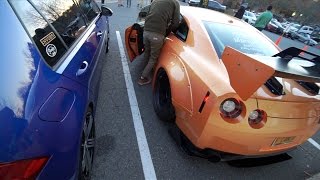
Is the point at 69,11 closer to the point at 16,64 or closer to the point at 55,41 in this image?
the point at 55,41

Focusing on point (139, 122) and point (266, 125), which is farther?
point (139, 122)

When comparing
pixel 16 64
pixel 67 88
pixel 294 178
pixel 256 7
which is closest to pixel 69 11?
pixel 67 88

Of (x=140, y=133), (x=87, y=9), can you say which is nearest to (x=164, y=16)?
(x=87, y=9)

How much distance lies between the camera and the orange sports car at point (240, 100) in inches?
81.8

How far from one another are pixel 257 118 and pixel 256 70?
2.15ft

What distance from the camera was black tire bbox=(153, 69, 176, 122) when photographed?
135 inches

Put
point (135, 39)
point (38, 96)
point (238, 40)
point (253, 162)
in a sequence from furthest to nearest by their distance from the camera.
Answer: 1. point (135, 39)
2. point (238, 40)
3. point (253, 162)
4. point (38, 96)

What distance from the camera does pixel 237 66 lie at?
2078mm

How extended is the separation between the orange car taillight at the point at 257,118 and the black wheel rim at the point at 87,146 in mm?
1423

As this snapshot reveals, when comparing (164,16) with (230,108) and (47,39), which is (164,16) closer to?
(230,108)

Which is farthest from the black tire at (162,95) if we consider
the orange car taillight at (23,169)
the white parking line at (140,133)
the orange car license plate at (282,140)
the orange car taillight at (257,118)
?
the orange car taillight at (23,169)

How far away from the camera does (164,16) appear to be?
394cm

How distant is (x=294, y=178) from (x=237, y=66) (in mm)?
1845

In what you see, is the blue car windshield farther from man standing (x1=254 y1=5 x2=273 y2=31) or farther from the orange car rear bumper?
man standing (x1=254 y1=5 x2=273 y2=31)
